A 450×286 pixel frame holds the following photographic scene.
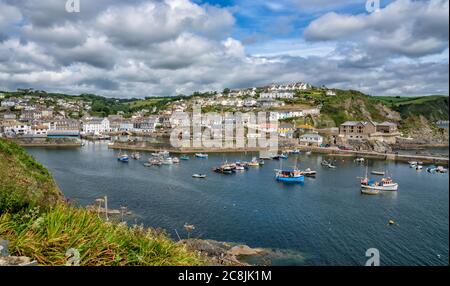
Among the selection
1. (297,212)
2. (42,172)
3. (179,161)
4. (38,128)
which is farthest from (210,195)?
(38,128)

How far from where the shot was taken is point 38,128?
154 ft

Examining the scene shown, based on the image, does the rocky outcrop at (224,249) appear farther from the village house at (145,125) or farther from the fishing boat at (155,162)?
the village house at (145,125)

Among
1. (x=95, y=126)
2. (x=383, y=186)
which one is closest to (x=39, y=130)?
(x=95, y=126)

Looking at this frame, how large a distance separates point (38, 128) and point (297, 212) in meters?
41.2

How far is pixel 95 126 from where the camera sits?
189 feet

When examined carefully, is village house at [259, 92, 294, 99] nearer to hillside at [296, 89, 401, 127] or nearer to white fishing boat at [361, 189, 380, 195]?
hillside at [296, 89, 401, 127]

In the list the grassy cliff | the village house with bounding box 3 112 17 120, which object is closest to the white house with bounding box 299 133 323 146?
the village house with bounding box 3 112 17 120

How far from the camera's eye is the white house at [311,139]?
148 feet

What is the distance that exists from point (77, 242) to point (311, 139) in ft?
146

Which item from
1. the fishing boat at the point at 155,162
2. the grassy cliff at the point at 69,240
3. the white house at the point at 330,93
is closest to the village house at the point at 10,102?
the fishing boat at the point at 155,162

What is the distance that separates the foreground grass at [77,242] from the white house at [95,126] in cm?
5540

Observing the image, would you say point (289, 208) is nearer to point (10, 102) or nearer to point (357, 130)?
point (357, 130)
